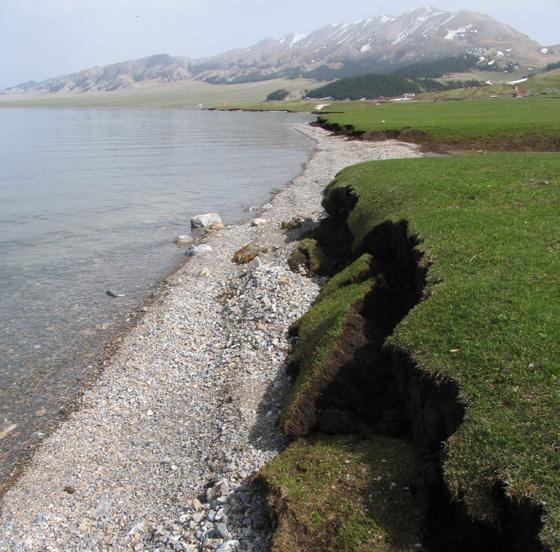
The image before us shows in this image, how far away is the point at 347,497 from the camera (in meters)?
6.87

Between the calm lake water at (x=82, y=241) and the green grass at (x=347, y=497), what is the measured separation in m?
7.34

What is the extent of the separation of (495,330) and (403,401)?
2466 mm

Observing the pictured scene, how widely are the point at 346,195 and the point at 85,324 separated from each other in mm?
13942

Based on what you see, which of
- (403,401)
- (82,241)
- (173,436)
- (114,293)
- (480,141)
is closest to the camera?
(403,401)

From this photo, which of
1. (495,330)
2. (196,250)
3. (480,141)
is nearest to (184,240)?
(196,250)

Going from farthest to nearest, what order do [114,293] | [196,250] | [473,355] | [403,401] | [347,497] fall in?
[196,250] → [114,293] → [403,401] → [473,355] → [347,497]

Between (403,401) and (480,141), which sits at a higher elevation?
(403,401)

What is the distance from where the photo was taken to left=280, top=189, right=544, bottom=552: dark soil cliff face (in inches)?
224

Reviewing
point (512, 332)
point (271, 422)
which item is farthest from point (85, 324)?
point (512, 332)

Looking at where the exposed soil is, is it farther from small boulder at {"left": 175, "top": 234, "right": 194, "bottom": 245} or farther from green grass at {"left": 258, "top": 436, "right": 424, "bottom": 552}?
green grass at {"left": 258, "top": 436, "right": 424, "bottom": 552}

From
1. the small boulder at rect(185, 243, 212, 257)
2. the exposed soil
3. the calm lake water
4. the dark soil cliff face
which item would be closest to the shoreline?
the calm lake water

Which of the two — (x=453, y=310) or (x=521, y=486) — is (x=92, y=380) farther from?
(x=521, y=486)

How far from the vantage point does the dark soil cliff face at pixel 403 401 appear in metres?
5.68

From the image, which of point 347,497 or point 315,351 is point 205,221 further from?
point 347,497
